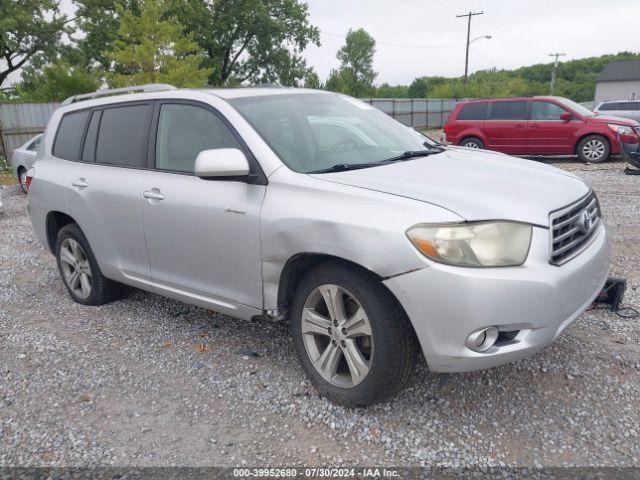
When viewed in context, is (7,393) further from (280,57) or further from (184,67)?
(280,57)

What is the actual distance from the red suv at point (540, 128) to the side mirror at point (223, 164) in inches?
461

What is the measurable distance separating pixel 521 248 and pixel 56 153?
13.4 feet

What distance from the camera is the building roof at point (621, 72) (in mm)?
55594

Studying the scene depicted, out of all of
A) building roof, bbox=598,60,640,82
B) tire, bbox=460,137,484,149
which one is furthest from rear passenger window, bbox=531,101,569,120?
building roof, bbox=598,60,640,82

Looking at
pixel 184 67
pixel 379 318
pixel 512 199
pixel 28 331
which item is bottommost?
pixel 28 331

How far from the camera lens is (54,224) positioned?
4891 millimetres

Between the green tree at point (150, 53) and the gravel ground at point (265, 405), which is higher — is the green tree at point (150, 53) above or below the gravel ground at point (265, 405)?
above

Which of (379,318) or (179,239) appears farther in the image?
(179,239)

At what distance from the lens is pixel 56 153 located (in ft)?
15.6

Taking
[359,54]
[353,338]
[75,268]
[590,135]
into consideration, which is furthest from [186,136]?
[359,54]

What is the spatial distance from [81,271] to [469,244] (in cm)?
354

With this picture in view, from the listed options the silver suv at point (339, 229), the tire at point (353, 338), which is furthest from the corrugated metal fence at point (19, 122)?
the tire at point (353, 338)

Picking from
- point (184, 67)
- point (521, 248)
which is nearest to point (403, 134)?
point (521, 248)

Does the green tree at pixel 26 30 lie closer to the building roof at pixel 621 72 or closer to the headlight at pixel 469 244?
the headlight at pixel 469 244
